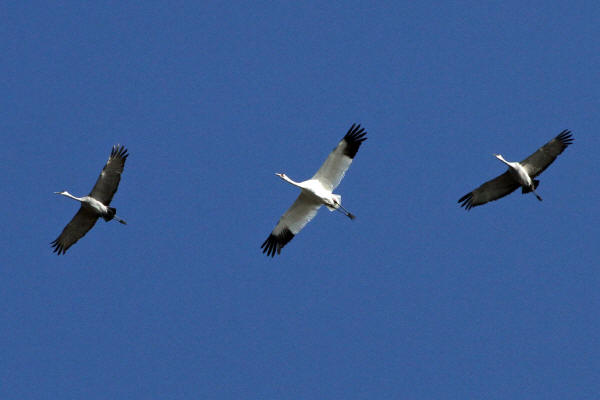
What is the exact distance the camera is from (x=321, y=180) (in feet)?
101

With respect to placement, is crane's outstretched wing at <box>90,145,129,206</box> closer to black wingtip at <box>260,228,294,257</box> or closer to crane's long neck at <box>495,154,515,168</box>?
black wingtip at <box>260,228,294,257</box>

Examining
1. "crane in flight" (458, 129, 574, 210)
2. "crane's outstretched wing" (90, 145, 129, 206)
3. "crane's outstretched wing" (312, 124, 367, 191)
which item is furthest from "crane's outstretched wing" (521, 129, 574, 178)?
"crane's outstretched wing" (90, 145, 129, 206)

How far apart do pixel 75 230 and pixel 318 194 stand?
866 cm

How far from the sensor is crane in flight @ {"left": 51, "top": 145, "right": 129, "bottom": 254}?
32844 mm

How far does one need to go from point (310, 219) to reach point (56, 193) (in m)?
8.67

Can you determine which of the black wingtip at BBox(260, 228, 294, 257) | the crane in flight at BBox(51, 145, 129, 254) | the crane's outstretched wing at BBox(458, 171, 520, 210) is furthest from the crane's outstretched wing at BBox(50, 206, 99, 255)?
the crane's outstretched wing at BBox(458, 171, 520, 210)

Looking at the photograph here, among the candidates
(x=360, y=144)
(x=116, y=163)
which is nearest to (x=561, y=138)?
(x=360, y=144)

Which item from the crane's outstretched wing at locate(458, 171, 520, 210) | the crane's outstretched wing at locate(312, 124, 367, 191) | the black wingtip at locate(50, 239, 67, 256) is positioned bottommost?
the black wingtip at locate(50, 239, 67, 256)

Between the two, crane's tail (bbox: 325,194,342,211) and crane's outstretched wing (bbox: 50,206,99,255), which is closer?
crane's tail (bbox: 325,194,342,211)

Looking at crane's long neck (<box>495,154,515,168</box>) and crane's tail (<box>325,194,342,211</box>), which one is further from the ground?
crane's long neck (<box>495,154,515,168</box>)

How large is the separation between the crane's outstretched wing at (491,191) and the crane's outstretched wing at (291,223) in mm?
5323

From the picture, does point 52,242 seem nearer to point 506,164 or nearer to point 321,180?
point 321,180

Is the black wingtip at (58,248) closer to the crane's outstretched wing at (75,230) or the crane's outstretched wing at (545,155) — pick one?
the crane's outstretched wing at (75,230)

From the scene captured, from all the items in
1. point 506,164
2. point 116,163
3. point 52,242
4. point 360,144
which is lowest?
point 52,242
